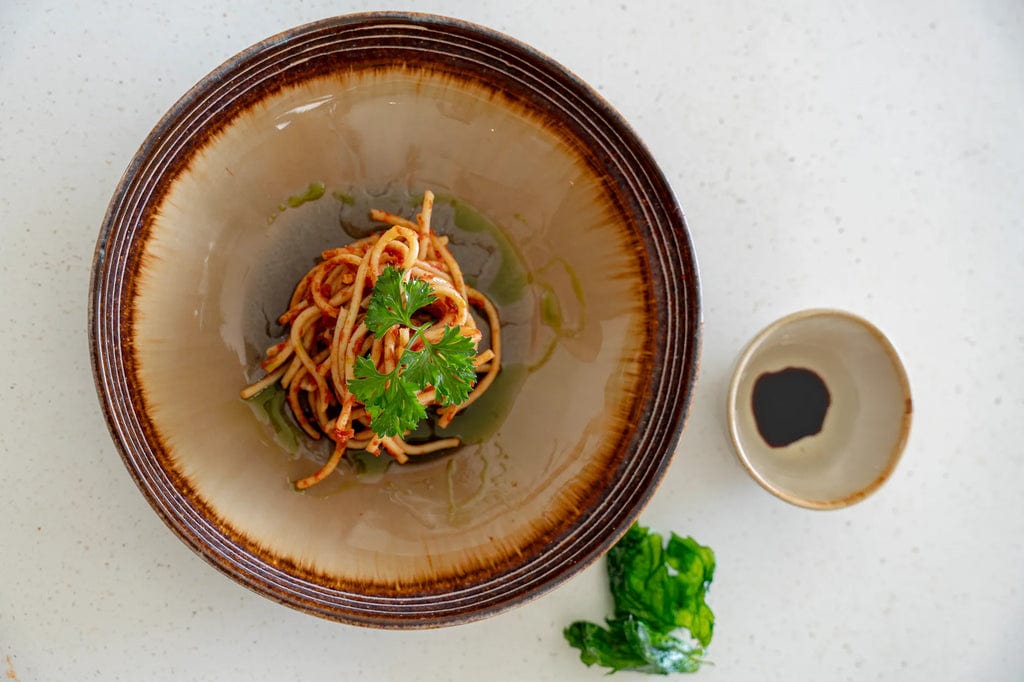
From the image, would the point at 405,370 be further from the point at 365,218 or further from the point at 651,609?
the point at 651,609

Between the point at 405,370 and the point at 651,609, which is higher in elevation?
the point at 405,370

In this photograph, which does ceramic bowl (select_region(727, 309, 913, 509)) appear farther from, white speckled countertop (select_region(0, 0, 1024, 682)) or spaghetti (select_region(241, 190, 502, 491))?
spaghetti (select_region(241, 190, 502, 491))

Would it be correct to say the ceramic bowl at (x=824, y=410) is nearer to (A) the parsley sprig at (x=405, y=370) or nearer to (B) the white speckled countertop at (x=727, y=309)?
(B) the white speckled countertop at (x=727, y=309)

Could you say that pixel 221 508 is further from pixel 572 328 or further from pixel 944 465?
pixel 944 465

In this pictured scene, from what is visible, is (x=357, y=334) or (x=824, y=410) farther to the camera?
(x=824, y=410)

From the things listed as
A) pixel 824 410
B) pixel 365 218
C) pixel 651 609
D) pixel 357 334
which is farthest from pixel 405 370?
pixel 824 410

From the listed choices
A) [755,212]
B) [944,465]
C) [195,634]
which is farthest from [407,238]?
[944,465]
